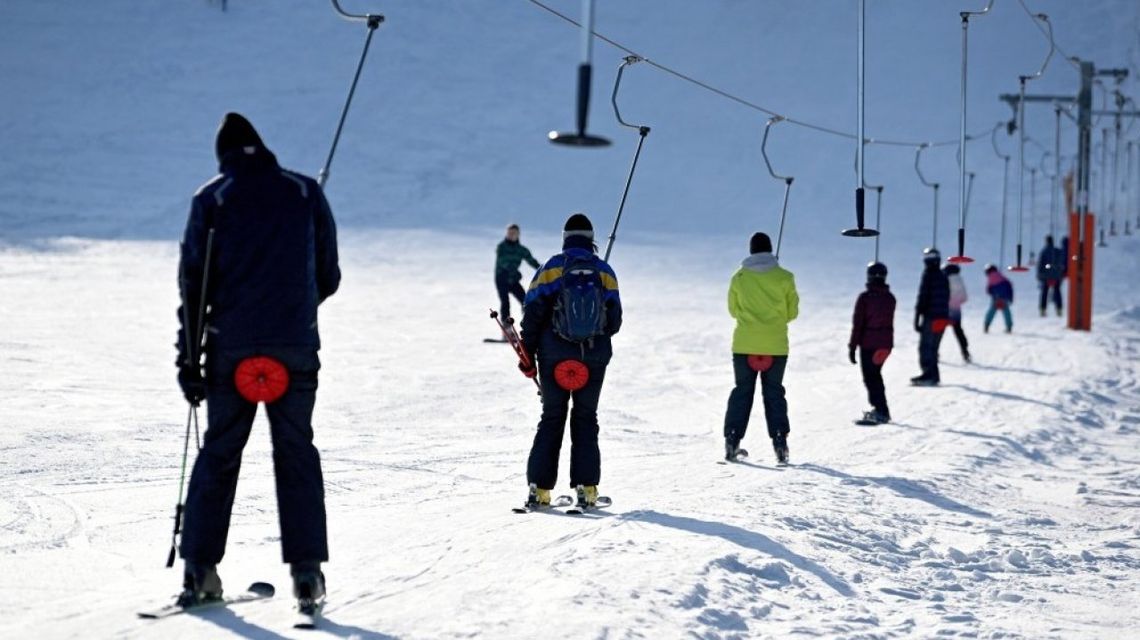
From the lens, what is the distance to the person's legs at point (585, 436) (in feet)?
24.2

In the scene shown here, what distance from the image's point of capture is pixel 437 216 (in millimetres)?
35281

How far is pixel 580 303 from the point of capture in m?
7.16

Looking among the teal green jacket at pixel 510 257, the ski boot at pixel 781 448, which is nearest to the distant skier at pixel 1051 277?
the teal green jacket at pixel 510 257

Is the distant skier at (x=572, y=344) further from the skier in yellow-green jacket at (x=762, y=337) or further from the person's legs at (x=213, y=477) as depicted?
the skier in yellow-green jacket at (x=762, y=337)

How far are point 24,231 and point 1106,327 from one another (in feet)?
69.9

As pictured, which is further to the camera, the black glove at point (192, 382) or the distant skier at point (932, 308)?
the distant skier at point (932, 308)

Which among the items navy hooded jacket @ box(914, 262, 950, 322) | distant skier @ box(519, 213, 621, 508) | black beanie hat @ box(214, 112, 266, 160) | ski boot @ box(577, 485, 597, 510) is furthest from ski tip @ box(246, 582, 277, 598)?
navy hooded jacket @ box(914, 262, 950, 322)

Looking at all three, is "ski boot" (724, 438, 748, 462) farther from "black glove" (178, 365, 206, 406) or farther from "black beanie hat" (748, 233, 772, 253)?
"black glove" (178, 365, 206, 406)

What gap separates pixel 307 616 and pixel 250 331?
3.25 ft

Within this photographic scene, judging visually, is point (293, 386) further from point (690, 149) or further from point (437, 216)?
point (690, 149)

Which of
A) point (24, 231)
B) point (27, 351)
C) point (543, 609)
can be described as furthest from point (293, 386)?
point (24, 231)

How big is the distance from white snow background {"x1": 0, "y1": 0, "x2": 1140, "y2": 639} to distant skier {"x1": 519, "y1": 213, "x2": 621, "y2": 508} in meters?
0.35

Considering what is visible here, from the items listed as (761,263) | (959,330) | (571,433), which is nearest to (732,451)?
(761,263)

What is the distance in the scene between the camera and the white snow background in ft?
19.8
